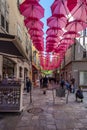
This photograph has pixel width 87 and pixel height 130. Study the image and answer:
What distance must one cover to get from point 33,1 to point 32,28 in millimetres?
5089

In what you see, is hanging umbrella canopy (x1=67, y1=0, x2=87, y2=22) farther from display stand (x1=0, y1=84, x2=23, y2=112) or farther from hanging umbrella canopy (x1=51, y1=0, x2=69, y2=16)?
display stand (x1=0, y1=84, x2=23, y2=112)

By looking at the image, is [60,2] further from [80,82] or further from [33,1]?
[80,82]

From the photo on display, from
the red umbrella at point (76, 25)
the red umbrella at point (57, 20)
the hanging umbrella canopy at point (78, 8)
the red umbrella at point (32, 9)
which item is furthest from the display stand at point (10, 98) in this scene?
the red umbrella at point (76, 25)

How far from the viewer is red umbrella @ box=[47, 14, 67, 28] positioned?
12836mm

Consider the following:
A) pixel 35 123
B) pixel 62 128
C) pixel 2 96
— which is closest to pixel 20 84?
pixel 2 96

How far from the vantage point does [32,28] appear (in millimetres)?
15672

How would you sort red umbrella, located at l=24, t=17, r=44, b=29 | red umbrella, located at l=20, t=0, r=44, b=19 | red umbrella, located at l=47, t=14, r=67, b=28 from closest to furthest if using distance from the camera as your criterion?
red umbrella, located at l=20, t=0, r=44, b=19 < red umbrella, located at l=47, t=14, r=67, b=28 < red umbrella, located at l=24, t=17, r=44, b=29

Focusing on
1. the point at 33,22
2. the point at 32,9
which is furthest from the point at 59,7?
the point at 33,22

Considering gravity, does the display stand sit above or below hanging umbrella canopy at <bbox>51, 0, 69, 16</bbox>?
below

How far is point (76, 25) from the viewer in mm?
14977

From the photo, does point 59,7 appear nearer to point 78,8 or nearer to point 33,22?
point 78,8

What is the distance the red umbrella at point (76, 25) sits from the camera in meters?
14.4

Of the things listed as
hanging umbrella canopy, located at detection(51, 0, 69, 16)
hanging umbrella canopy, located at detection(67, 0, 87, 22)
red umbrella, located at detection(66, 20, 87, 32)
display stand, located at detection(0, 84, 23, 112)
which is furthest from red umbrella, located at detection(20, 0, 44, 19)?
display stand, located at detection(0, 84, 23, 112)

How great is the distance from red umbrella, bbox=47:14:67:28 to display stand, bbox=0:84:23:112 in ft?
12.0
